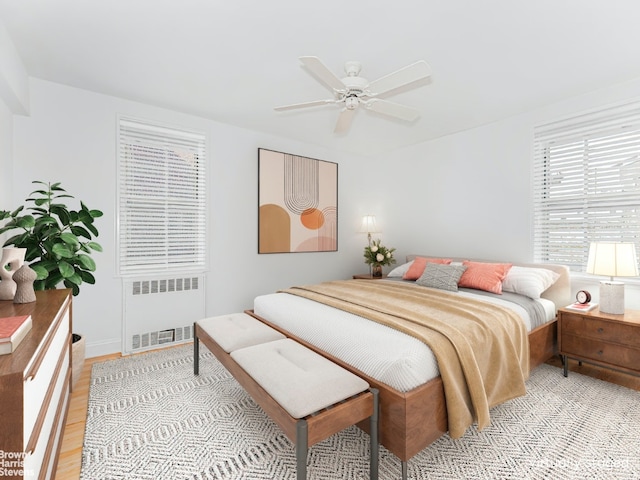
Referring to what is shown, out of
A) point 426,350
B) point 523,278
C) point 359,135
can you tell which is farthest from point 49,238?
point 523,278

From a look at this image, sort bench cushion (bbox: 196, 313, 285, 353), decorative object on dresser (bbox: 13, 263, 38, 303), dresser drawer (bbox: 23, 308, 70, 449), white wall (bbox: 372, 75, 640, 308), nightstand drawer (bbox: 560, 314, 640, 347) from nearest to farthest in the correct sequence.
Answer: dresser drawer (bbox: 23, 308, 70, 449) → decorative object on dresser (bbox: 13, 263, 38, 303) → bench cushion (bbox: 196, 313, 285, 353) → nightstand drawer (bbox: 560, 314, 640, 347) → white wall (bbox: 372, 75, 640, 308)

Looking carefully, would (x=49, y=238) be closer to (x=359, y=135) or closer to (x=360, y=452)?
(x=360, y=452)

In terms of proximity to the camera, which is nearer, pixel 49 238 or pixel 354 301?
pixel 49 238

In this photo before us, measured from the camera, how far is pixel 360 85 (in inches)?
89.2

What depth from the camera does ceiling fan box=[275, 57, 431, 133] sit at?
1954 mm

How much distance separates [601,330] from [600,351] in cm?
17

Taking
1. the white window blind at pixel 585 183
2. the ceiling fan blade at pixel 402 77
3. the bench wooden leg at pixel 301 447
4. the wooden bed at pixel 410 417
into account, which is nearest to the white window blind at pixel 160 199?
the ceiling fan blade at pixel 402 77

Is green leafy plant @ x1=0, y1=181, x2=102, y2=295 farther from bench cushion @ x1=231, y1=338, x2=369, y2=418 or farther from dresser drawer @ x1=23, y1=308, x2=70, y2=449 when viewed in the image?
bench cushion @ x1=231, y1=338, x2=369, y2=418

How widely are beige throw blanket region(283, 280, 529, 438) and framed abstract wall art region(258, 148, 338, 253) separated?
1.57 metres

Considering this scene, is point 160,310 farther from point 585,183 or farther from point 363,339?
point 585,183

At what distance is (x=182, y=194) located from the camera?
11.6 ft

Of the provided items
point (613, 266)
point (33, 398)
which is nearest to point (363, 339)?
point (33, 398)

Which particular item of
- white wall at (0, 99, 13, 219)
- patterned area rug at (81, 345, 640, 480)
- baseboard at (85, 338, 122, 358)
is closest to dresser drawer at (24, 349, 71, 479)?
patterned area rug at (81, 345, 640, 480)

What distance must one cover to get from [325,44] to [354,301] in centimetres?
195
